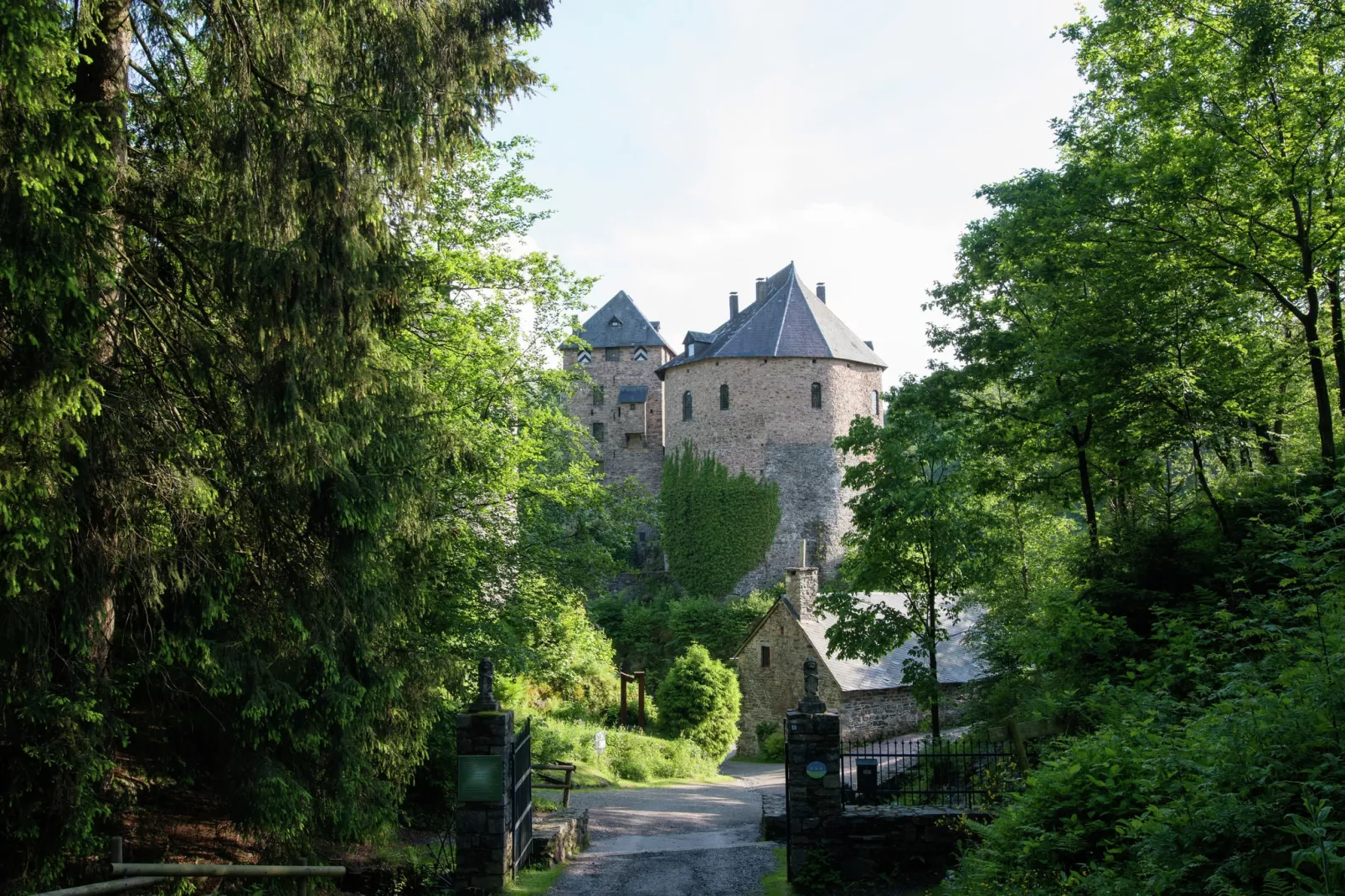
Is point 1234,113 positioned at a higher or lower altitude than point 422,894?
higher

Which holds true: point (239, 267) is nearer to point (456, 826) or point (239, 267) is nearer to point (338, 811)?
point (338, 811)

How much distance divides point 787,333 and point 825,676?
20.8m

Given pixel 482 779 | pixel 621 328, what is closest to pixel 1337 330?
pixel 482 779

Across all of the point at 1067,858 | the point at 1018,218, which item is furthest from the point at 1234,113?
the point at 1067,858

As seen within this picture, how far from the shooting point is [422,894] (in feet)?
33.0

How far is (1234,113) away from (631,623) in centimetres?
3086

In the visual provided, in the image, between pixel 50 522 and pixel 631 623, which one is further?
pixel 631 623

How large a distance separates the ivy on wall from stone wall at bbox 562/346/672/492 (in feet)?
24.4

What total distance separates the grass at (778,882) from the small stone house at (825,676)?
11.1 metres

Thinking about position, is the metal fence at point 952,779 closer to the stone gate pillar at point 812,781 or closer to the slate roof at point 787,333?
the stone gate pillar at point 812,781

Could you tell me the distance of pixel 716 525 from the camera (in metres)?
43.1

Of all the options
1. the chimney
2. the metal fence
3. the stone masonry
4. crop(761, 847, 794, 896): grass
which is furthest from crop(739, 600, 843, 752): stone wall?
crop(761, 847, 794, 896): grass

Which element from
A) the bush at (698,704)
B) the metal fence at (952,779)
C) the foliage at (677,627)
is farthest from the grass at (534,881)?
the foliage at (677,627)

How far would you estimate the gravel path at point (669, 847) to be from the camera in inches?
418
